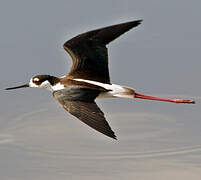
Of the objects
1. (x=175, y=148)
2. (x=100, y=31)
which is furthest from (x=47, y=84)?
(x=175, y=148)

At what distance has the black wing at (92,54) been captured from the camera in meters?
9.91

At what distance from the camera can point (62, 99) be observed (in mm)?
8891

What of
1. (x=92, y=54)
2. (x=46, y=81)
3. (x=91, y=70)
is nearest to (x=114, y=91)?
(x=91, y=70)

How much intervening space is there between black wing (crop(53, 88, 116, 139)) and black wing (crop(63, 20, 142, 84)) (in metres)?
0.75

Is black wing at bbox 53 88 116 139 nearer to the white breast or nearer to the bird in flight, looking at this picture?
the bird in flight

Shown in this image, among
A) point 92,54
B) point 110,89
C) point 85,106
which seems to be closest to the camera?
point 85,106

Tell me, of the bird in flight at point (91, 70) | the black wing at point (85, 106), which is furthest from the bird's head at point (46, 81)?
the black wing at point (85, 106)

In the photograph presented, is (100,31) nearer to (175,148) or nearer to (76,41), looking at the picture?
(76,41)

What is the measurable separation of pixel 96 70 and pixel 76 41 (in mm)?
528

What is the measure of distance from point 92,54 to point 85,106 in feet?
4.93

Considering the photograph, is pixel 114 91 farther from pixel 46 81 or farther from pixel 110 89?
pixel 46 81

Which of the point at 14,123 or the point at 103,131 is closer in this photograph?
the point at 103,131

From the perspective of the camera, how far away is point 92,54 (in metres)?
9.98

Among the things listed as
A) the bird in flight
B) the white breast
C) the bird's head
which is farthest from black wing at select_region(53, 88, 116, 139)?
the bird's head
